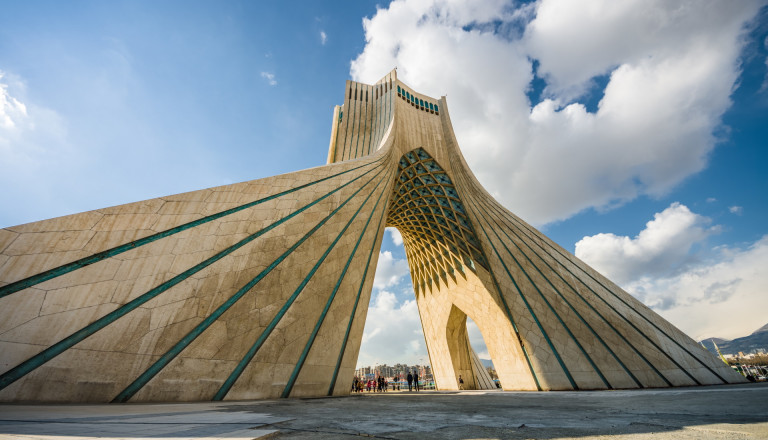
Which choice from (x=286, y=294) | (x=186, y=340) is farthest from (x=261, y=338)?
(x=186, y=340)

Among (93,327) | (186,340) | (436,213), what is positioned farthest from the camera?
(436,213)

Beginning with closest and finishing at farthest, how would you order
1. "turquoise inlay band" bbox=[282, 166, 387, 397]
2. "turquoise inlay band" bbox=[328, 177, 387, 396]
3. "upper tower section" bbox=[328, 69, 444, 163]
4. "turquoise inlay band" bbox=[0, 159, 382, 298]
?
"turquoise inlay band" bbox=[0, 159, 382, 298], "turquoise inlay band" bbox=[282, 166, 387, 397], "turquoise inlay band" bbox=[328, 177, 387, 396], "upper tower section" bbox=[328, 69, 444, 163]

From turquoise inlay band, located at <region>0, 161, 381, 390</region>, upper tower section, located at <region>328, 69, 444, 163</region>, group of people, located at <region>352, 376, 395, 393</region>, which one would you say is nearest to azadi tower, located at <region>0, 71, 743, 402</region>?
turquoise inlay band, located at <region>0, 161, 381, 390</region>

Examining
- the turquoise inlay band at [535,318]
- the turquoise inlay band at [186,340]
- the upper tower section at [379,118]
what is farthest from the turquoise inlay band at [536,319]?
the turquoise inlay band at [186,340]

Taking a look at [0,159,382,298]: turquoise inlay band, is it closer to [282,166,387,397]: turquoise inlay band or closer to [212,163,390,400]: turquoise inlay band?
[212,163,390,400]: turquoise inlay band

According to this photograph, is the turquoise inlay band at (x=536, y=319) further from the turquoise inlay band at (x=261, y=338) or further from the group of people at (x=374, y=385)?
the group of people at (x=374, y=385)

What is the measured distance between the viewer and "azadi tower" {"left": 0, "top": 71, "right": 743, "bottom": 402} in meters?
3.64

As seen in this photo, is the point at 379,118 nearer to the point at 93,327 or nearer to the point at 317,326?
the point at 317,326

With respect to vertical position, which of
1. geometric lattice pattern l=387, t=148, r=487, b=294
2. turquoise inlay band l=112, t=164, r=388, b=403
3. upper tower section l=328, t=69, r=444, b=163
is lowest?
turquoise inlay band l=112, t=164, r=388, b=403

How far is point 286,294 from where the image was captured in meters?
5.63

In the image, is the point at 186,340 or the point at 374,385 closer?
the point at 186,340

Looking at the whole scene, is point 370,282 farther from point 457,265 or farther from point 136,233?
point 457,265

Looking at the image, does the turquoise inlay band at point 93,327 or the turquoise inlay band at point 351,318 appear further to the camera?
the turquoise inlay band at point 351,318

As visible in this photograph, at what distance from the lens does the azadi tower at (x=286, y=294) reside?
12.0 ft
